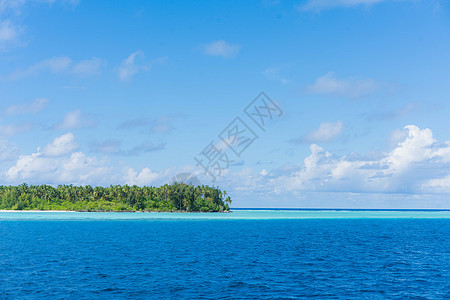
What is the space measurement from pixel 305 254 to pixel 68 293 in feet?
139

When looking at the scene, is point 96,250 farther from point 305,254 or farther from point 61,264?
point 305,254

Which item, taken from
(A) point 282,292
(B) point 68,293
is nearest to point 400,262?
(A) point 282,292

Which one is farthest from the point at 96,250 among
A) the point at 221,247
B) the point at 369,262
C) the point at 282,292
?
the point at 369,262

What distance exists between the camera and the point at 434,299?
123ft

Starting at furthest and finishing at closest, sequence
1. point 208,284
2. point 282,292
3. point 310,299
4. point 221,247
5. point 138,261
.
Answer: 1. point 221,247
2. point 138,261
3. point 208,284
4. point 282,292
5. point 310,299

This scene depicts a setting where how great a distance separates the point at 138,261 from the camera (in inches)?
2266

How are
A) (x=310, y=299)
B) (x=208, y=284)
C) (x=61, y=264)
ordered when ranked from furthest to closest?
1. (x=61, y=264)
2. (x=208, y=284)
3. (x=310, y=299)

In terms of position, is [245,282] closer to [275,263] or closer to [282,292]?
[282,292]

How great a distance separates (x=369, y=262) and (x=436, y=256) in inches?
721

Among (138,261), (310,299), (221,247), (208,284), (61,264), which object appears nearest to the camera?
(310,299)

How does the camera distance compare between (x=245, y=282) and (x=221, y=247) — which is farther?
(x=221, y=247)

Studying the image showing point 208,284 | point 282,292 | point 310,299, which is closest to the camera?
point 310,299

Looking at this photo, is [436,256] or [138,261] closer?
[138,261]

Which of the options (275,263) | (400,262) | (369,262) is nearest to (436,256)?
(400,262)
